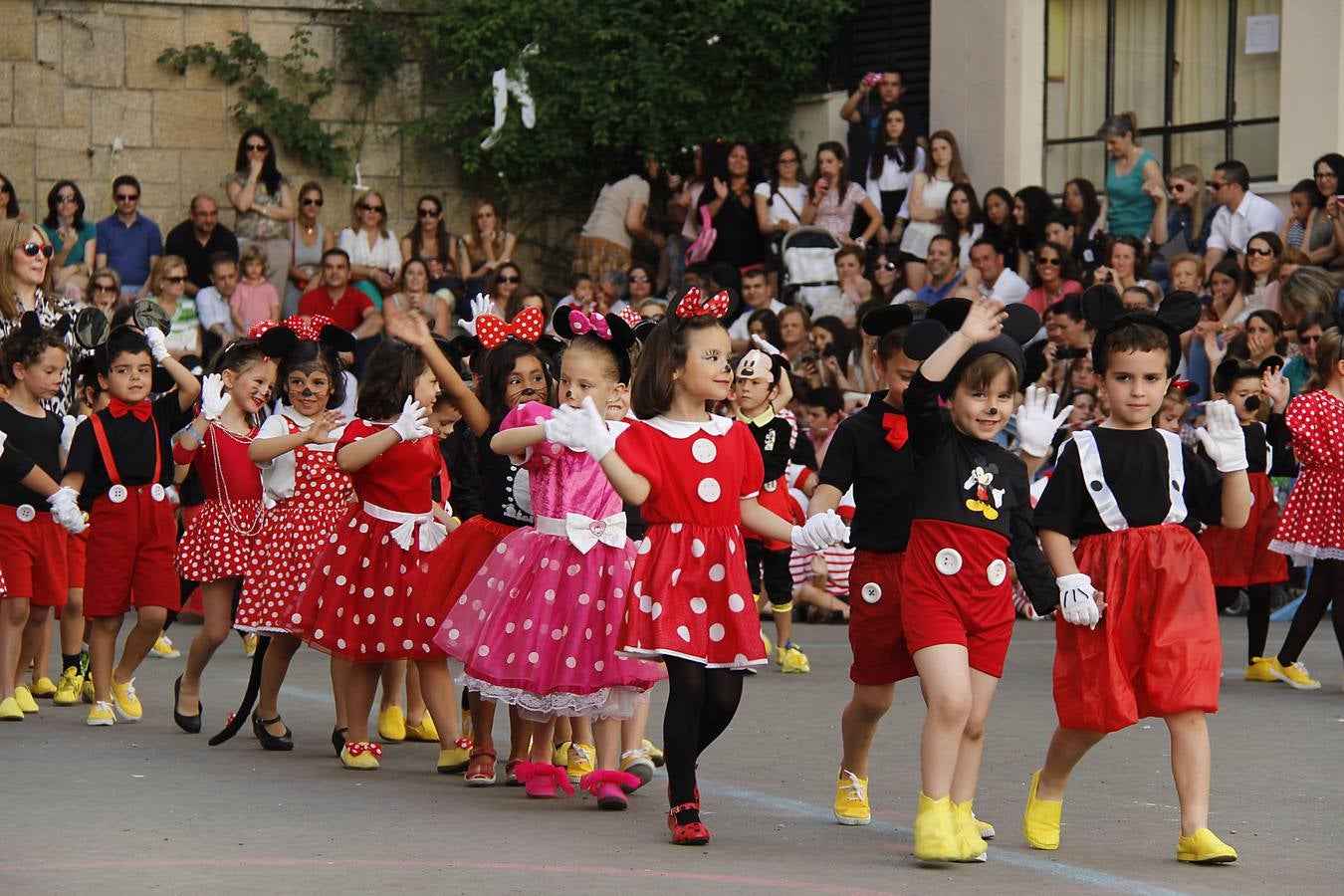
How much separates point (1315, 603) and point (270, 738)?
17.0ft

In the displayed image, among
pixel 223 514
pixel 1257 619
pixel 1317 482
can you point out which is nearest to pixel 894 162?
pixel 1257 619

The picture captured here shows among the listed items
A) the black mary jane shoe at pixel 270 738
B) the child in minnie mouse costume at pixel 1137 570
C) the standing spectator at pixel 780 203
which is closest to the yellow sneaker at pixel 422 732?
the black mary jane shoe at pixel 270 738

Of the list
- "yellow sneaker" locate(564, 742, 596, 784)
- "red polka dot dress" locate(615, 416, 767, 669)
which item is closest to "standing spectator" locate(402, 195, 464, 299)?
"yellow sneaker" locate(564, 742, 596, 784)

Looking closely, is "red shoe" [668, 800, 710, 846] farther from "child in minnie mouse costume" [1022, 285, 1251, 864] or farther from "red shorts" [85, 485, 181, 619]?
"red shorts" [85, 485, 181, 619]

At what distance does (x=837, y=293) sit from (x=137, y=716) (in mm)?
8839

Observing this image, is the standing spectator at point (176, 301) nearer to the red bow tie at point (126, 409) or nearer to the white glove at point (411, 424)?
the red bow tie at point (126, 409)

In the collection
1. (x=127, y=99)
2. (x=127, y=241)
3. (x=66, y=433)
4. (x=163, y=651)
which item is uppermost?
(x=127, y=99)

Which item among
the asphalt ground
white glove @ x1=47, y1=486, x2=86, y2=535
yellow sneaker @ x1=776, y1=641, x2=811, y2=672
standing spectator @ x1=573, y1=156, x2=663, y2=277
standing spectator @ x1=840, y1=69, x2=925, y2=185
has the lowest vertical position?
yellow sneaker @ x1=776, y1=641, x2=811, y2=672

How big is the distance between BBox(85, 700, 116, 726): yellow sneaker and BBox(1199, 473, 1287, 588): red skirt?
550cm

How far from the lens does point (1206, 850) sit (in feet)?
19.5

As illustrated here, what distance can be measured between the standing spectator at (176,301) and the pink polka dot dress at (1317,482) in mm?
8306

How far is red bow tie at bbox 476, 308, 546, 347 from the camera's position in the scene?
771cm

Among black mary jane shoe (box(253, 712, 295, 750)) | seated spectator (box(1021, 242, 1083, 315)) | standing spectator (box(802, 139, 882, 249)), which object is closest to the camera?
black mary jane shoe (box(253, 712, 295, 750))

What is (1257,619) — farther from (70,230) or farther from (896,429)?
(70,230)
